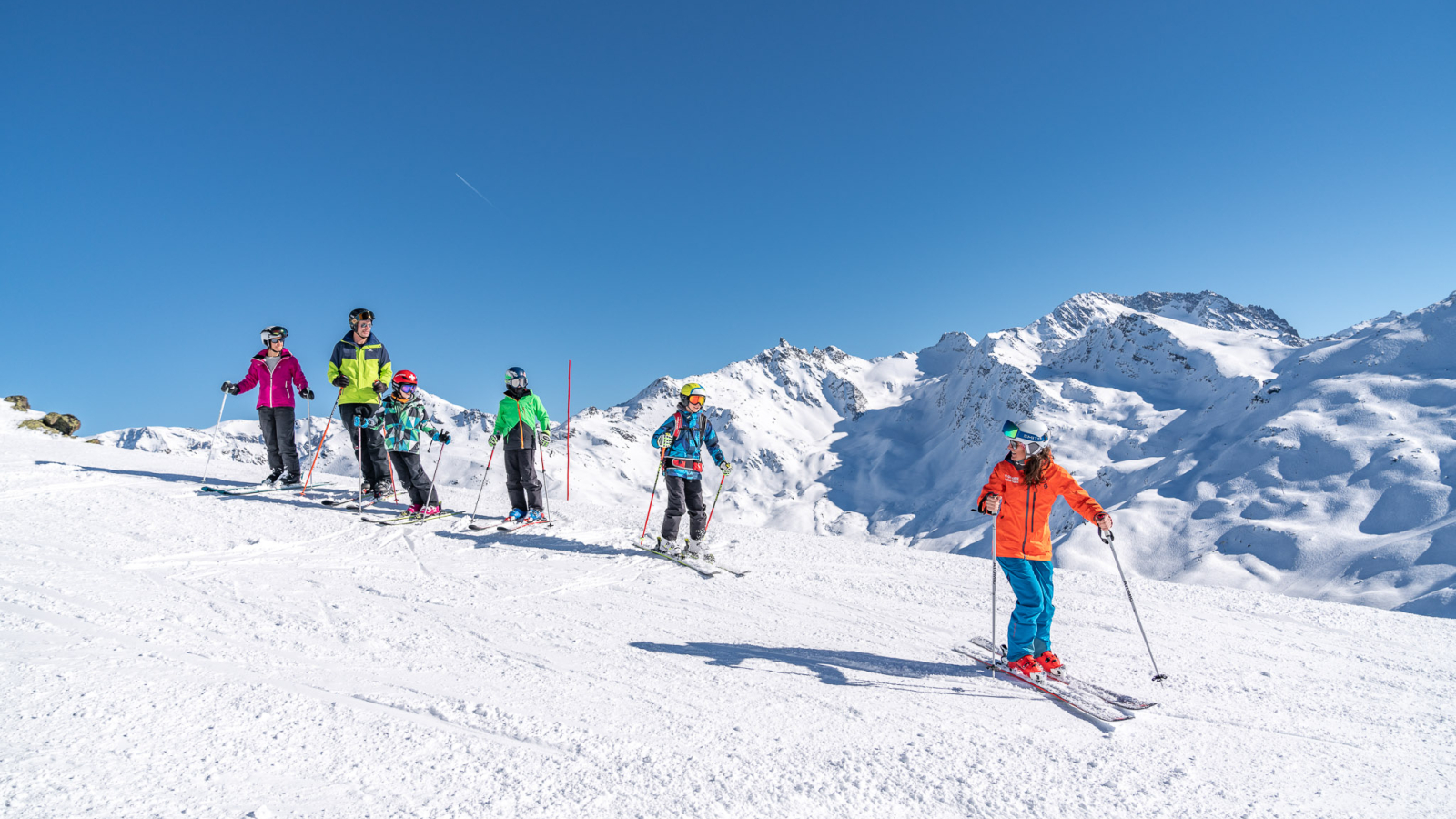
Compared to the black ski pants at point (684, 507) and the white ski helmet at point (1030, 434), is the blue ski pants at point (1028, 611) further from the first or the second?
the black ski pants at point (684, 507)

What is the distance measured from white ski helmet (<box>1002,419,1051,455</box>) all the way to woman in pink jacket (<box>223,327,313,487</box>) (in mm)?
11088

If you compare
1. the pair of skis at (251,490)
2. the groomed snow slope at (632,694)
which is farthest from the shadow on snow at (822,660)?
the pair of skis at (251,490)

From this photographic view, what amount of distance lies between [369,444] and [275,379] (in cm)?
206

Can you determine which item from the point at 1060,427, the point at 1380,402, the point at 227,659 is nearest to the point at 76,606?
the point at 227,659

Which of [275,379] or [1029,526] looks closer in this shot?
[1029,526]

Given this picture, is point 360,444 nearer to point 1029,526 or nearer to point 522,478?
point 522,478

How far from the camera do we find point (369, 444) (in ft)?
34.8

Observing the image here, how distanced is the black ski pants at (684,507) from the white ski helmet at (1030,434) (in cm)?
426

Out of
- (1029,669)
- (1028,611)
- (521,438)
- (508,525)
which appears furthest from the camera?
(521,438)

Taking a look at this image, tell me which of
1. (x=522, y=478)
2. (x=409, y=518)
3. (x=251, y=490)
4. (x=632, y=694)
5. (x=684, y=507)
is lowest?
(x=632, y=694)

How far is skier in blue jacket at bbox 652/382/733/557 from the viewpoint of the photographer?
835 cm

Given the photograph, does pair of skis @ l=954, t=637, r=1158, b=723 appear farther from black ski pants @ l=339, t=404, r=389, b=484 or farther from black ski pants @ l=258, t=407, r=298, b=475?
black ski pants @ l=258, t=407, r=298, b=475

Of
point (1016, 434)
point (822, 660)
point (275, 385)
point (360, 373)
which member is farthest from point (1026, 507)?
point (275, 385)

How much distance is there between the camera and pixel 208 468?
1241 cm
